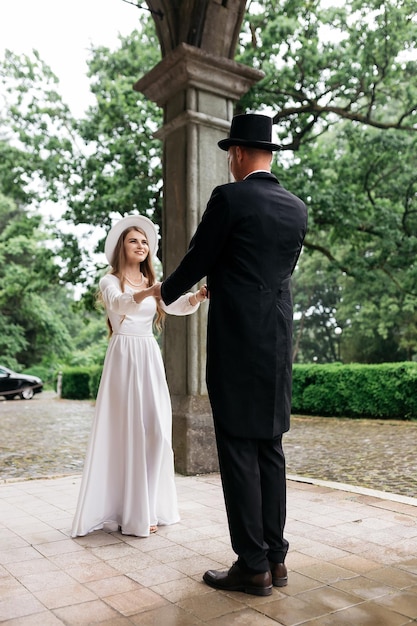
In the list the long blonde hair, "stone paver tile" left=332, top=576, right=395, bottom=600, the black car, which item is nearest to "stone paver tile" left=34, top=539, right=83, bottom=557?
the long blonde hair

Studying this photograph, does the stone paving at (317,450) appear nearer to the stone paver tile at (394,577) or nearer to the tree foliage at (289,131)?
the stone paver tile at (394,577)

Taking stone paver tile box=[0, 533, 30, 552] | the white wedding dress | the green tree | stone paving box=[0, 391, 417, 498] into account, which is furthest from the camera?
the green tree

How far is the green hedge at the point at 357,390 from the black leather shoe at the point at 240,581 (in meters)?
9.34

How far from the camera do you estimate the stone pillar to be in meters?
5.34

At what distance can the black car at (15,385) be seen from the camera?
20.0 m

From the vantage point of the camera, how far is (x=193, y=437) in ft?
17.4

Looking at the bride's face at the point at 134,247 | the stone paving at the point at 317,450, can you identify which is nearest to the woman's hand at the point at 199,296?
the bride's face at the point at 134,247

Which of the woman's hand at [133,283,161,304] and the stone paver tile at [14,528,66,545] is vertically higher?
the woman's hand at [133,283,161,304]

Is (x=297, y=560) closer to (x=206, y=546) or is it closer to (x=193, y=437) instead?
(x=206, y=546)

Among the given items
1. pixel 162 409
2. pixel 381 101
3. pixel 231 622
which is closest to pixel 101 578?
pixel 231 622

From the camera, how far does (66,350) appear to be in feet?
95.0

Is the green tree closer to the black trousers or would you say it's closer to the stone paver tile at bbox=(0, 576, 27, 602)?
the stone paver tile at bbox=(0, 576, 27, 602)

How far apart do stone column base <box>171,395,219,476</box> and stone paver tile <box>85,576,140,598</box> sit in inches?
98.3

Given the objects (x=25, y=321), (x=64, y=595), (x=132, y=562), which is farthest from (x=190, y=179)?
(x=25, y=321)
